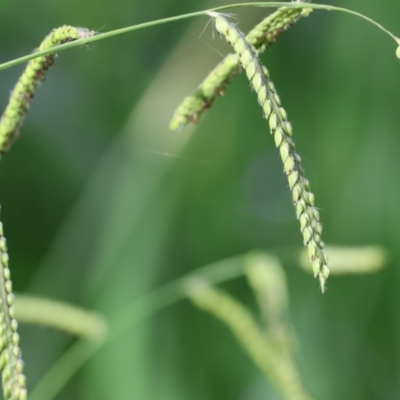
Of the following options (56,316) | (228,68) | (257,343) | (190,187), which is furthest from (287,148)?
(190,187)

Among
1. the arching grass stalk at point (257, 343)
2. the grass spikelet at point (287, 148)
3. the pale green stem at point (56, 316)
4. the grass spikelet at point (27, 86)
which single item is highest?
the grass spikelet at point (27, 86)

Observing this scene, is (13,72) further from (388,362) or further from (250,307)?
(388,362)

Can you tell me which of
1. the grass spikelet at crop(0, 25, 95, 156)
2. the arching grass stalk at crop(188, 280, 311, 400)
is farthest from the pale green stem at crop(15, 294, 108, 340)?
the grass spikelet at crop(0, 25, 95, 156)

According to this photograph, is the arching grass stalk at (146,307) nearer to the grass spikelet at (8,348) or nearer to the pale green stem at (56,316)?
the pale green stem at (56,316)

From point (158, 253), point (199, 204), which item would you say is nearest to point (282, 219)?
point (199, 204)

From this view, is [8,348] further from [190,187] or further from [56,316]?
[190,187]

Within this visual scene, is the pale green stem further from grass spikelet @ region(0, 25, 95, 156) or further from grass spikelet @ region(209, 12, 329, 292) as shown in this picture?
grass spikelet @ region(209, 12, 329, 292)

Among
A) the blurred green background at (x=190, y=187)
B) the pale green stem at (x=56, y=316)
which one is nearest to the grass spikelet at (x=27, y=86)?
the pale green stem at (x=56, y=316)
